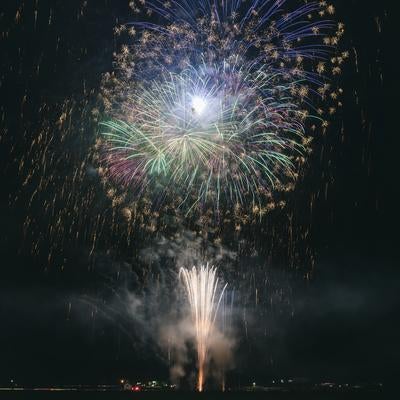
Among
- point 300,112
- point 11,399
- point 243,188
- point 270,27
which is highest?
point 270,27

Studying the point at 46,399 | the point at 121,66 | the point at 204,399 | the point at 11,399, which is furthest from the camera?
the point at 204,399

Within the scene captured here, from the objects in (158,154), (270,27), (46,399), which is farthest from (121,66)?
(46,399)

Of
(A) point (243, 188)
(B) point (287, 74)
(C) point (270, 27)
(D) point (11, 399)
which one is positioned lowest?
(D) point (11, 399)

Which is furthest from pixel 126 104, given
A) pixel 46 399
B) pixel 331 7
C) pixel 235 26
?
pixel 46 399

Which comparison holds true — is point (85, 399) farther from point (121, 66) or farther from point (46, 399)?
point (121, 66)

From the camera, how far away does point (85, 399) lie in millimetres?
123000

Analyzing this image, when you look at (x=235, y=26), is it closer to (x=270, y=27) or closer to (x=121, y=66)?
(x=270, y=27)

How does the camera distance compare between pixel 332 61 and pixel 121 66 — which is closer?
pixel 332 61

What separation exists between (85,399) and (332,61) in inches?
4646

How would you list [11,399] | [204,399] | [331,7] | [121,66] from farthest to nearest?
[204,399], [11,399], [121,66], [331,7]

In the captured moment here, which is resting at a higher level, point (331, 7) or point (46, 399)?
point (331, 7)

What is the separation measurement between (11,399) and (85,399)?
20.0 m

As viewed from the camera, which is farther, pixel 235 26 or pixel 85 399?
pixel 85 399

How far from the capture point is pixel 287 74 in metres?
25.6
